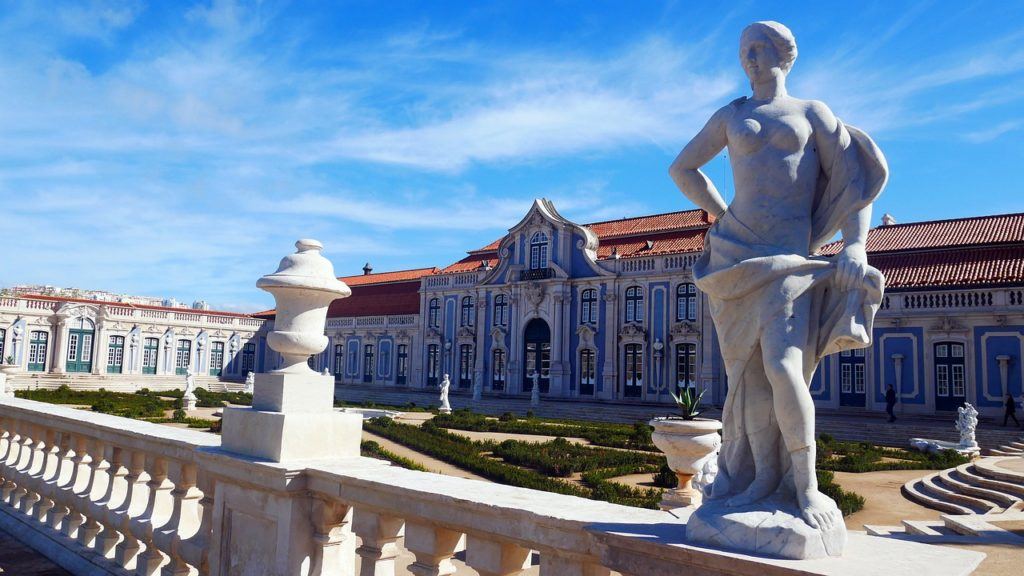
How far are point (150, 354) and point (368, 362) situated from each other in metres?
14.2

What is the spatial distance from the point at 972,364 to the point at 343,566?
2638cm

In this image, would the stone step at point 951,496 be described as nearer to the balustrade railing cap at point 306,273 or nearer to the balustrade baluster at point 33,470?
the balustrade railing cap at point 306,273

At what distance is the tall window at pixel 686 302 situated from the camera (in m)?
31.7

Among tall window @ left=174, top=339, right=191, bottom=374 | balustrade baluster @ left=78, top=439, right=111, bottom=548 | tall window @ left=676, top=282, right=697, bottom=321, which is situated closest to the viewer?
balustrade baluster @ left=78, top=439, right=111, bottom=548

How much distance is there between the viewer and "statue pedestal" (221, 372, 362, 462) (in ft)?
12.4

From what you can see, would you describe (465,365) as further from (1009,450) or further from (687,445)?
(687,445)

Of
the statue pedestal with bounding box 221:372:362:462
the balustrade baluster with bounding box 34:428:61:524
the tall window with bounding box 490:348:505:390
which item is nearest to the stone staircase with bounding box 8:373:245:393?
the tall window with bounding box 490:348:505:390

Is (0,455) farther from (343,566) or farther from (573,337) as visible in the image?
(573,337)

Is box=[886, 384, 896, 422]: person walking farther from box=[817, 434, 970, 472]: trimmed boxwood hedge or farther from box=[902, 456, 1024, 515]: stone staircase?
box=[902, 456, 1024, 515]: stone staircase

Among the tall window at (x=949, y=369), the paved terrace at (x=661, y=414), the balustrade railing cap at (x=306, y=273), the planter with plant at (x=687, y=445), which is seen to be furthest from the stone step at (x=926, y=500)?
the tall window at (x=949, y=369)

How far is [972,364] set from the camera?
2431 cm

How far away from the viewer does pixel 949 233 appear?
27.8 meters

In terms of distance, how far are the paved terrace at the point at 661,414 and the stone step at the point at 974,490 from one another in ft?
26.7

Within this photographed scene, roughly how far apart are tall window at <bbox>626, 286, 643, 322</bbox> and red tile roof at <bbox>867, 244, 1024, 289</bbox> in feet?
32.7
